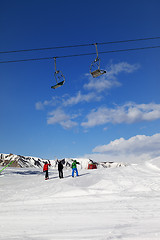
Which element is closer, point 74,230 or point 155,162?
point 74,230

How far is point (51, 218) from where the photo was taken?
23.5 feet

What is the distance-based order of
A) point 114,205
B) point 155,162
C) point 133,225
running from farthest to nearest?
1. point 155,162
2. point 114,205
3. point 133,225

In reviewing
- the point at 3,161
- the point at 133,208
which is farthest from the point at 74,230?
the point at 3,161

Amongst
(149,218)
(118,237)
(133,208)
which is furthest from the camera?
(133,208)

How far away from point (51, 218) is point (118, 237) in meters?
2.80

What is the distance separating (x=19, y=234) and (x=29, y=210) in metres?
3.09

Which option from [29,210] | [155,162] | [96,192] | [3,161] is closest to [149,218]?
[29,210]

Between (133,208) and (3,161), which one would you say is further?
(3,161)

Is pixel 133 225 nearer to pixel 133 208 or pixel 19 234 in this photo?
pixel 133 208

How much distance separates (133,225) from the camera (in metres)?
6.16

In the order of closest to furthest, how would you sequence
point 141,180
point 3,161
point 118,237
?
1. point 118,237
2. point 141,180
3. point 3,161

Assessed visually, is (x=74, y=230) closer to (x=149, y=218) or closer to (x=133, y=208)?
(x=149, y=218)

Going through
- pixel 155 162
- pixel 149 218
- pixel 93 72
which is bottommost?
pixel 149 218

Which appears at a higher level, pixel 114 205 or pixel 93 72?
pixel 93 72
